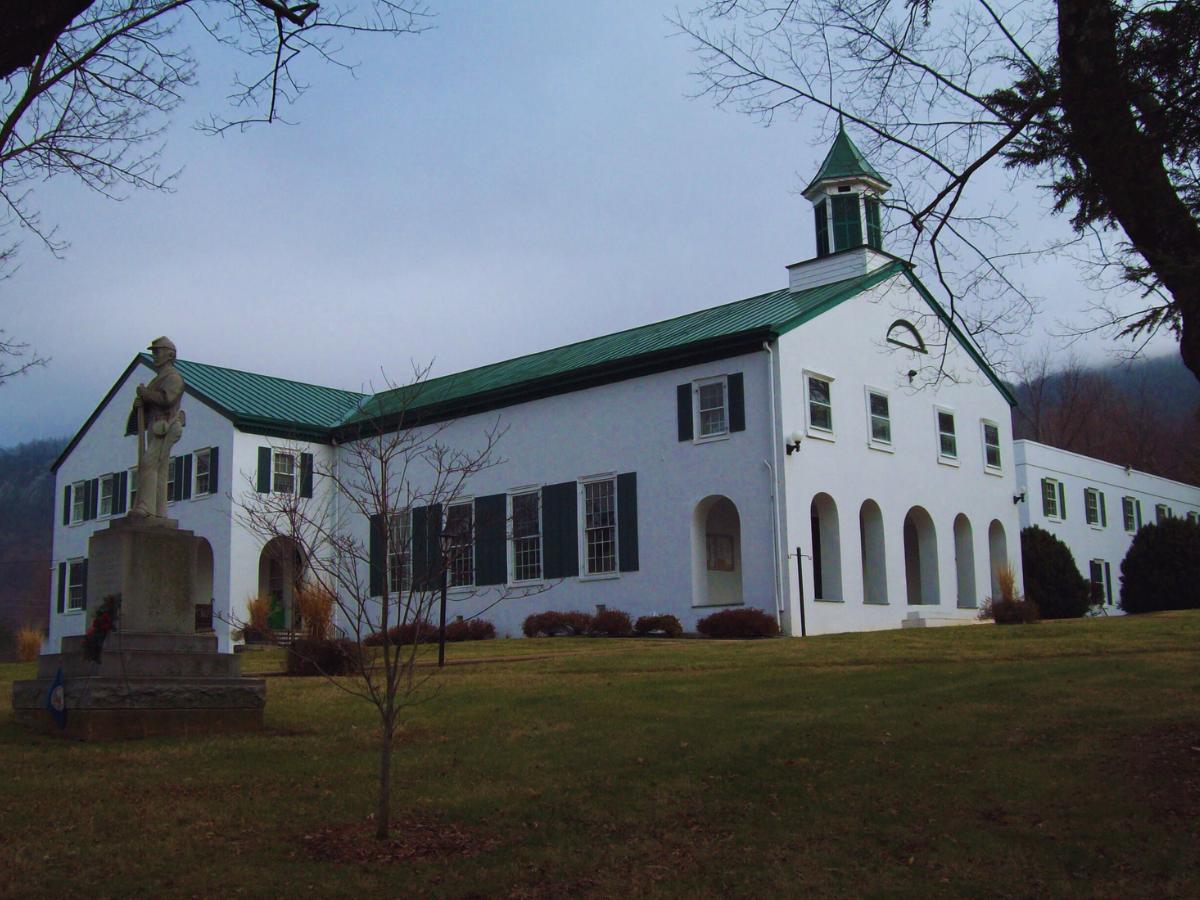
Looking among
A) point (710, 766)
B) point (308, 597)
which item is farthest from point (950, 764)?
point (308, 597)

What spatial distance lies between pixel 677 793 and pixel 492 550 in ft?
68.7

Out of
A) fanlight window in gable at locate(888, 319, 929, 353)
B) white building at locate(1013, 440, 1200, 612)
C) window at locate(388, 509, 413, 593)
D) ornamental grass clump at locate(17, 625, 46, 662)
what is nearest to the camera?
window at locate(388, 509, 413, 593)

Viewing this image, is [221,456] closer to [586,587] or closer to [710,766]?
[586,587]

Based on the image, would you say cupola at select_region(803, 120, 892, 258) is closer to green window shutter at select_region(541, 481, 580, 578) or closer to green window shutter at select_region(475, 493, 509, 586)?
green window shutter at select_region(541, 481, 580, 578)

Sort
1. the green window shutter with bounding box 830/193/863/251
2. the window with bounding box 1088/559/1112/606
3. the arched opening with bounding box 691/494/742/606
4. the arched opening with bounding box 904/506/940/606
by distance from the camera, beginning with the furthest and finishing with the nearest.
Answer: the window with bounding box 1088/559/1112/606
the arched opening with bounding box 904/506/940/606
the green window shutter with bounding box 830/193/863/251
the arched opening with bounding box 691/494/742/606

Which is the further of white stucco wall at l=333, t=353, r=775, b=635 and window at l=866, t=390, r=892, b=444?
window at l=866, t=390, r=892, b=444

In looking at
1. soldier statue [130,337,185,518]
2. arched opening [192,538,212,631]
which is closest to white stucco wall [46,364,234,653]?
arched opening [192,538,212,631]

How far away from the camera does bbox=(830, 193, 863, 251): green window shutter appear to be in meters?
28.7

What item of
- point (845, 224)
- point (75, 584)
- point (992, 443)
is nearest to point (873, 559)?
point (992, 443)

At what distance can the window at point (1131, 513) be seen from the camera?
43688 millimetres

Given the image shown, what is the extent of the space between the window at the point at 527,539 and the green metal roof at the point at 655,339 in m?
2.91

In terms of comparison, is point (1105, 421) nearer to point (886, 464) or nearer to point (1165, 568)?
point (1165, 568)

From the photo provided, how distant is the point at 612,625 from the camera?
26.3 metres

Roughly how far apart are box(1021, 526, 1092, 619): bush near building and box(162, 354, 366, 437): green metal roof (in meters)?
19.6
